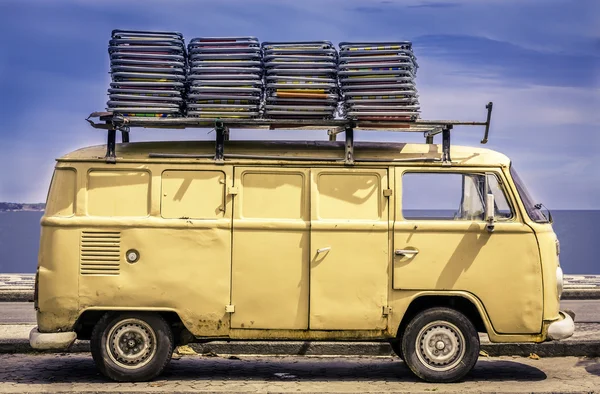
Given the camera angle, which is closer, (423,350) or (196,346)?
(423,350)

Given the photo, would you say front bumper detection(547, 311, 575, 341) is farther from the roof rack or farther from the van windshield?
the roof rack

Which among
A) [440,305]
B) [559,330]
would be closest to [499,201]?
[440,305]

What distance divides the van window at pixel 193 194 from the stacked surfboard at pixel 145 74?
711 millimetres

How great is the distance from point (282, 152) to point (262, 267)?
1250 millimetres

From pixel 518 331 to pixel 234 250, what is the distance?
310cm

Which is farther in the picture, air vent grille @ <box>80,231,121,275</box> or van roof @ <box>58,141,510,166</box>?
van roof @ <box>58,141,510,166</box>

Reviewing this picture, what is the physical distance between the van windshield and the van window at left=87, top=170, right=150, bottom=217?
13.0ft

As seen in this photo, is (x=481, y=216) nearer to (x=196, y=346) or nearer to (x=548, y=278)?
(x=548, y=278)

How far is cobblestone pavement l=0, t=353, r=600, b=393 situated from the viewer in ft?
30.4

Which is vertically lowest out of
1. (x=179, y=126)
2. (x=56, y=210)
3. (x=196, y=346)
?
(x=196, y=346)

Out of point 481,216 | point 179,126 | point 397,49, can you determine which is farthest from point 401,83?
point 179,126

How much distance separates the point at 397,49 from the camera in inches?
381

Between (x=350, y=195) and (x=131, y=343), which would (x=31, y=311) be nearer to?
(x=131, y=343)

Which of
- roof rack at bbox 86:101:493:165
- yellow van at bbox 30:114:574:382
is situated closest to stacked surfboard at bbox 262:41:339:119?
roof rack at bbox 86:101:493:165
